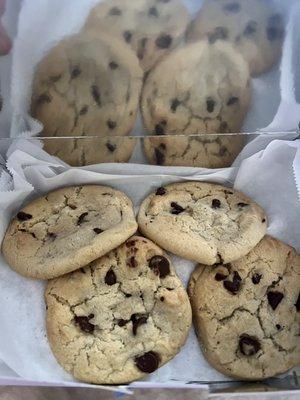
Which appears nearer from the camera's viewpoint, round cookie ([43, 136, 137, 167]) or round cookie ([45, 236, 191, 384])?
round cookie ([45, 236, 191, 384])

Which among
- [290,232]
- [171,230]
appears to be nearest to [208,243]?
[171,230]

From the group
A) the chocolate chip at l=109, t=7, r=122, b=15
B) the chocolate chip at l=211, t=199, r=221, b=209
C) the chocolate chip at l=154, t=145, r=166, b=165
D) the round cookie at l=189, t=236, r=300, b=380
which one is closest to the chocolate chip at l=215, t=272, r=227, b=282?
the round cookie at l=189, t=236, r=300, b=380

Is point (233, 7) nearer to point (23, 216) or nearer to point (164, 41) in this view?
point (164, 41)

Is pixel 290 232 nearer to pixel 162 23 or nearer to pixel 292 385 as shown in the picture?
pixel 292 385

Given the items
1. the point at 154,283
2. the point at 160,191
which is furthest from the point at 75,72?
the point at 154,283

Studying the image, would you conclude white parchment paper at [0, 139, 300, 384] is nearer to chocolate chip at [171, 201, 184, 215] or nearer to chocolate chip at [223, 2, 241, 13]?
chocolate chip at [171, 201, 184, 215]

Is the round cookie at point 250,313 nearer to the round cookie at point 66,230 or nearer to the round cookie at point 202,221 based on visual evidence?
the round cookie at point 202,221

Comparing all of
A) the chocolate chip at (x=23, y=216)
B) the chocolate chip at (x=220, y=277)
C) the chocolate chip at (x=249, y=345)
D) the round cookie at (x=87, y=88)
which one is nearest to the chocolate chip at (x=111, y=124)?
the round cookie at (x=87, y=88)
